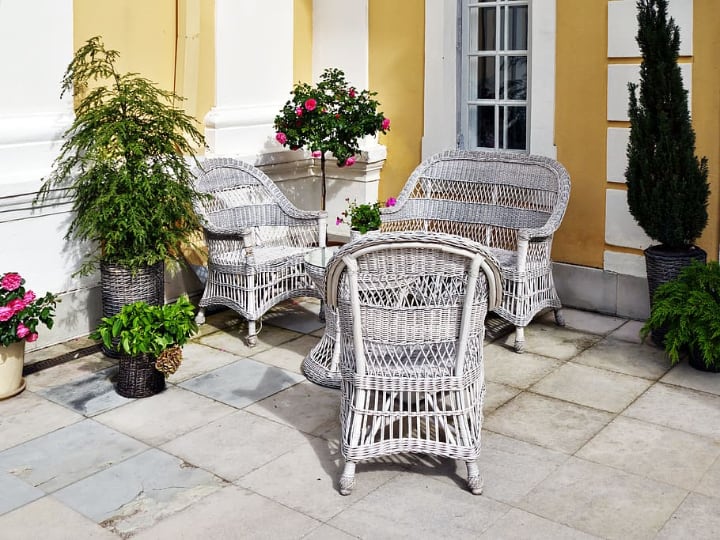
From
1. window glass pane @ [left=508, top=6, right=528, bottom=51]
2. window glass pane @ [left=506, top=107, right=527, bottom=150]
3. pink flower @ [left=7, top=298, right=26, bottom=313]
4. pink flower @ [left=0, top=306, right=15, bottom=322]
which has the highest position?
window glass pane @ [left=508, top=6, right=528, bottom=51]

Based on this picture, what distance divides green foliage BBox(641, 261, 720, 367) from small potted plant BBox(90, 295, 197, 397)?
8.43 ft

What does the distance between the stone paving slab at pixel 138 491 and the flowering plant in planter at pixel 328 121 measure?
111 inches

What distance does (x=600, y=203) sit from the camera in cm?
618

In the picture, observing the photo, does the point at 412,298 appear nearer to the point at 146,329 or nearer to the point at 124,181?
the point at 146,329

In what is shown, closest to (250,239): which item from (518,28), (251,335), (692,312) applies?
(251,335)

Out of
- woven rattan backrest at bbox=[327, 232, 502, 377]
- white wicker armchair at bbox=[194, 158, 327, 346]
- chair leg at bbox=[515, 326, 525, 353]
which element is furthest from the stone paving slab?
chair leg at bbox=[515, 326, 525, 353]

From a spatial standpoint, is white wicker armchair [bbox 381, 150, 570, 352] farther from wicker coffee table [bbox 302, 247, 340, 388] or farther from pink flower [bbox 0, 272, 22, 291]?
pink flower [bbox 0, 272, 22, 291]

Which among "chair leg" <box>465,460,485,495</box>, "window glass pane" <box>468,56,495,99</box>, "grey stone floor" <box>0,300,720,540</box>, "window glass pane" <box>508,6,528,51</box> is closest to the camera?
"grey stone floor" <box>0,300,720,540</box>

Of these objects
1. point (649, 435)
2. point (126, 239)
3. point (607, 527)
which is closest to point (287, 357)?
point (126, 239)

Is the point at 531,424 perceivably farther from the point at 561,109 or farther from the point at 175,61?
the point at 175,61

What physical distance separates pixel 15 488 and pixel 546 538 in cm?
215

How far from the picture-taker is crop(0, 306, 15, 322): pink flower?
4668 millimetres

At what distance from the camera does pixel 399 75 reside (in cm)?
702

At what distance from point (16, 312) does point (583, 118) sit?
367cm
